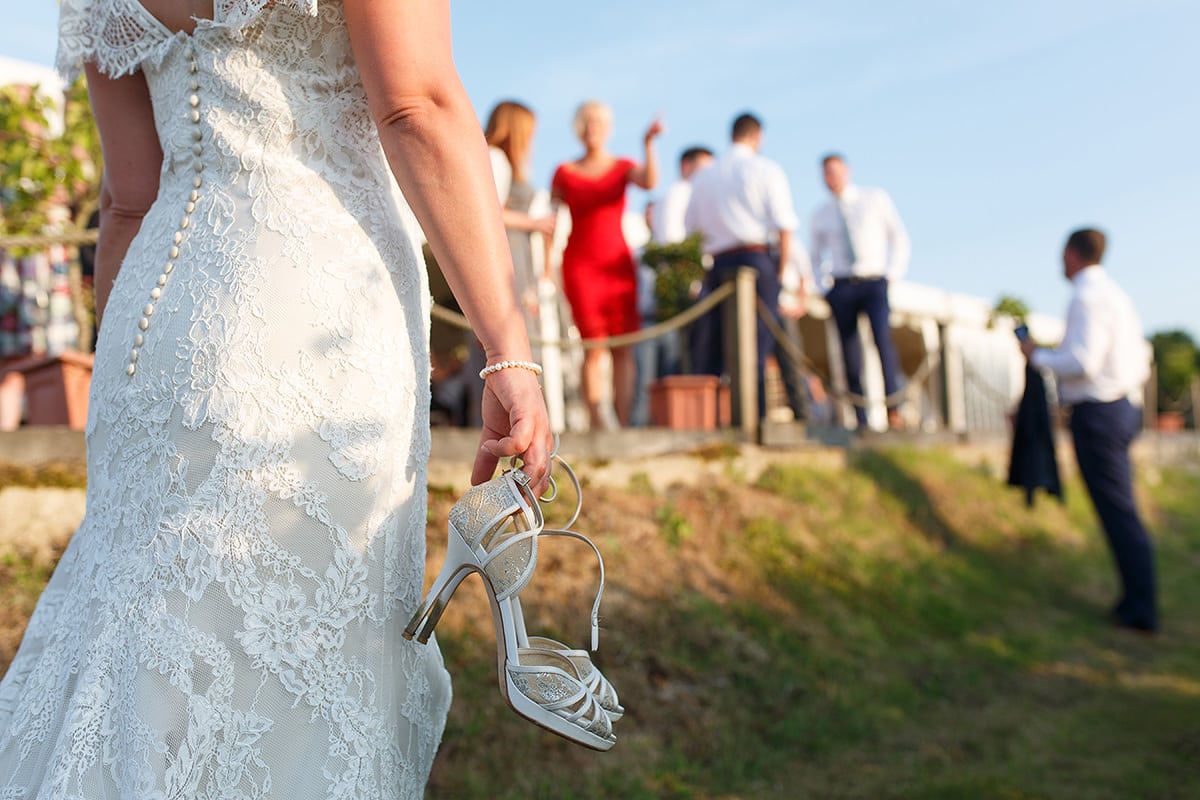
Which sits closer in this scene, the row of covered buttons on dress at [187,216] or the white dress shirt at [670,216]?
the row of covered buttons on dress at [187,216]

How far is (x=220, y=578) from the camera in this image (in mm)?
1360

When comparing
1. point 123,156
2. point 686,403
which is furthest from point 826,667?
point 123,156

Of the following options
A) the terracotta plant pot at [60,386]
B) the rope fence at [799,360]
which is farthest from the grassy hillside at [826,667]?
the terracotta plant pot at [60,386]

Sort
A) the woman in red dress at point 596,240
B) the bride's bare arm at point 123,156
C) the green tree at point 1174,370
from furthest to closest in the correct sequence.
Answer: the green tree at point 1174,370, the woman in red dress at point 596,240, the bride's bare arm at point 123,156

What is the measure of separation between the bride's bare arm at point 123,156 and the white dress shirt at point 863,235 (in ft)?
22.3

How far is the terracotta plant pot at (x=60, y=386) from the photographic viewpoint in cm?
456

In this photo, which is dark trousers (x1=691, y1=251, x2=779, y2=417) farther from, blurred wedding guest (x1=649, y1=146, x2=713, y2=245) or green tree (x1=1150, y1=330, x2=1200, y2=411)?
green tree (x1=1150, y1=330, x2=1200, y2=411)

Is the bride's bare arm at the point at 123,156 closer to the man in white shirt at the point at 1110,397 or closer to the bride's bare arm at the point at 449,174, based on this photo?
the bride's bare arm at the point at 449,174

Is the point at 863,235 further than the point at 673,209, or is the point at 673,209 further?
the point at 673,209

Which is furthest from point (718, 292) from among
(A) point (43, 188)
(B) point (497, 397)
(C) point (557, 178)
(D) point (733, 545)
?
(B) point (497, 397)

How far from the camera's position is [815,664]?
4.69 m

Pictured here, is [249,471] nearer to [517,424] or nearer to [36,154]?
[517,424]

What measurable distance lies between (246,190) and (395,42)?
315 millimetres

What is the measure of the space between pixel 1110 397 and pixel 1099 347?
357 millimetres
